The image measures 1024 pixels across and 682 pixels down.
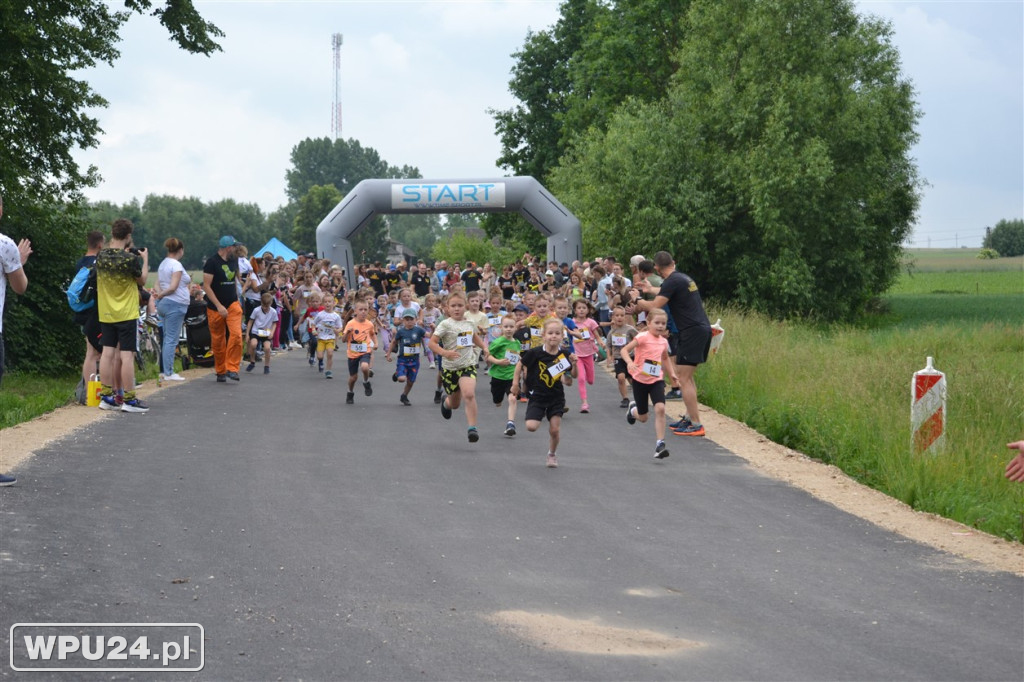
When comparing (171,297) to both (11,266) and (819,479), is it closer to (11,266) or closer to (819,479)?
(11,266)

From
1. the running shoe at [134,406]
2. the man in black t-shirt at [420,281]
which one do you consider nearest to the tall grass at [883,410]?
the running shoe at [134,406]

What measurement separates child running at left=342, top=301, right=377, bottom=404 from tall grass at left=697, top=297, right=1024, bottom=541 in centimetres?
489

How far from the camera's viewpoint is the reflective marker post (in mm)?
11883

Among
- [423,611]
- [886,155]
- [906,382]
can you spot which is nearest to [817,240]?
[886,155]

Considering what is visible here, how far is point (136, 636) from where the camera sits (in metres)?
5.99

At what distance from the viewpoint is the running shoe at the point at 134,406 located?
14.2m

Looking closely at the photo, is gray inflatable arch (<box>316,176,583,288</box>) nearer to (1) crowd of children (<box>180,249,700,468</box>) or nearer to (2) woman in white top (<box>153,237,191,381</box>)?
(1) crowd of children (<box>180,249,700,468</box>)

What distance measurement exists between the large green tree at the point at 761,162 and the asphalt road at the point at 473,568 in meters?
28.2

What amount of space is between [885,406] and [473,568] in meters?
7.91

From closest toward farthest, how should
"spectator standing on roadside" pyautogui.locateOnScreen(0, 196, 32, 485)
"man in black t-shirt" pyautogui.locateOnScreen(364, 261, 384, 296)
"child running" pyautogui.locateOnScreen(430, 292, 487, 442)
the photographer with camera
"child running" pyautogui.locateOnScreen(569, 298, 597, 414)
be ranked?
"spectator standing on roadside" pyautogui.locateOnScreen(0, 196, 32, 485), "child running" pyautogui.locateOnScreen(430, 292, 487, 442), the photographer with camera, "child running" pyautogui.locateOnScreen(569, 298, 597, 414), "man in black t-shirt" pyautogui.locateOnScreen(364, 261, 384, 296)

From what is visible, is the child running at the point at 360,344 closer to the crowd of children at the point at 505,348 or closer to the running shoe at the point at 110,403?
the crowd of children at the point at 505,348

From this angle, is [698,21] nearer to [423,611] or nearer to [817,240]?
[817,240]

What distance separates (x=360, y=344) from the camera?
17141 mm

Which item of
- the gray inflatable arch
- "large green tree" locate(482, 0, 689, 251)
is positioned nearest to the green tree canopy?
"large green tree" locate(482, 0, 689, 251)
